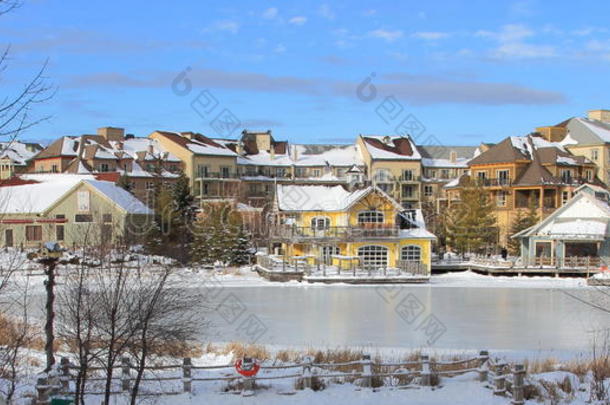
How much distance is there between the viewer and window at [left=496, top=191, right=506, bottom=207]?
54.9 meters

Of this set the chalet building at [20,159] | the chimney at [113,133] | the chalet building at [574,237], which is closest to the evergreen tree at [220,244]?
the chalet building at [574,237]

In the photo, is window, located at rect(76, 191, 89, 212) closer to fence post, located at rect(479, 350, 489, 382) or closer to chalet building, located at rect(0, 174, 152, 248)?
chalet building, located at rect(0, 174, 152, 248)

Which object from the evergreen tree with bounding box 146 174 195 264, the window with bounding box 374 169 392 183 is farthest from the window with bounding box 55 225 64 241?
the window with bounding box 374 169 392 183

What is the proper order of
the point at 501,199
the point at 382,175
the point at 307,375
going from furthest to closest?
the point at 382,175, the point at 501,199, the point at 307,375

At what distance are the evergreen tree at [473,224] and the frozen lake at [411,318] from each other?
12662mm

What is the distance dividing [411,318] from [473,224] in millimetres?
23767

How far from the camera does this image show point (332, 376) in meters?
11.6

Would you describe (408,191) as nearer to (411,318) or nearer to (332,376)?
(411,318)

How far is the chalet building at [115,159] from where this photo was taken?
58.9 metres

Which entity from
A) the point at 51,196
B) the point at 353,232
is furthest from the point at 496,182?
the point at 51,196

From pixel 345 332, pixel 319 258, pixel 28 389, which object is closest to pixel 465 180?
pixel 319 258

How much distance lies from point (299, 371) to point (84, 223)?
108 ft

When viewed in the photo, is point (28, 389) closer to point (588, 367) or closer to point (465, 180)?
point (588, 367)

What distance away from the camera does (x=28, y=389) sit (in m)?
11.2
